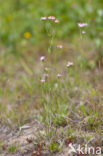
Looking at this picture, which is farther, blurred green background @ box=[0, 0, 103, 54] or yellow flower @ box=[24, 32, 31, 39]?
yellow flower @ box=[24, 32, 31, 39]

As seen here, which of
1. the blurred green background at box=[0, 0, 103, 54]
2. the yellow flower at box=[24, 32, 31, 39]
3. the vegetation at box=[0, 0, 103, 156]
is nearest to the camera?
the vegetation at box=[0, 0, 103, 156]

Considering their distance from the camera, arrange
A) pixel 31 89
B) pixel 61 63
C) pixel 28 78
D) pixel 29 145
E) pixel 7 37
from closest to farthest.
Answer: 1. pixel 29 145
2. pixel 31 89
3. pixel 28 78
4. pixel 61 63
5. pixel 7 37

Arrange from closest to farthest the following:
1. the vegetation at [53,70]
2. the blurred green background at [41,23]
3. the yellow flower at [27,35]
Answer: the vegetation at [53,70]
the blurred green background at [41,23]
the yellow flower at [27,35]

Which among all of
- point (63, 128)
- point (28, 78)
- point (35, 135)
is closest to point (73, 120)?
point (63, 128)

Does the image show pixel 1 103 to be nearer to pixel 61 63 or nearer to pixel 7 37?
pixel 61 63

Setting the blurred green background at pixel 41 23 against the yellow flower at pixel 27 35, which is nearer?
the blurred green background at pixel 41 23

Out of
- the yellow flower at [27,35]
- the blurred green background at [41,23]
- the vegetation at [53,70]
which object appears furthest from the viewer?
the yellow flower at [27,35]

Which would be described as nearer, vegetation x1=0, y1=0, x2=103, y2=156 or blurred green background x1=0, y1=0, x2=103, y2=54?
vegetation x1=0, y1=0, x2=103, y2=156

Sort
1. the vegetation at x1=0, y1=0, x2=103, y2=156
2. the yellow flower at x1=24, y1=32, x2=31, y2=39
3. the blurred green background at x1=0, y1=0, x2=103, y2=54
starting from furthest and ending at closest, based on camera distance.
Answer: the yellow flower at x1=24, y1=32, x2=31, y2=39 → the blurred green background at x1=0, y1=0, x2=103, y2=54 → the vegetation at x1=0, y1=0, x2=103, y2=156
